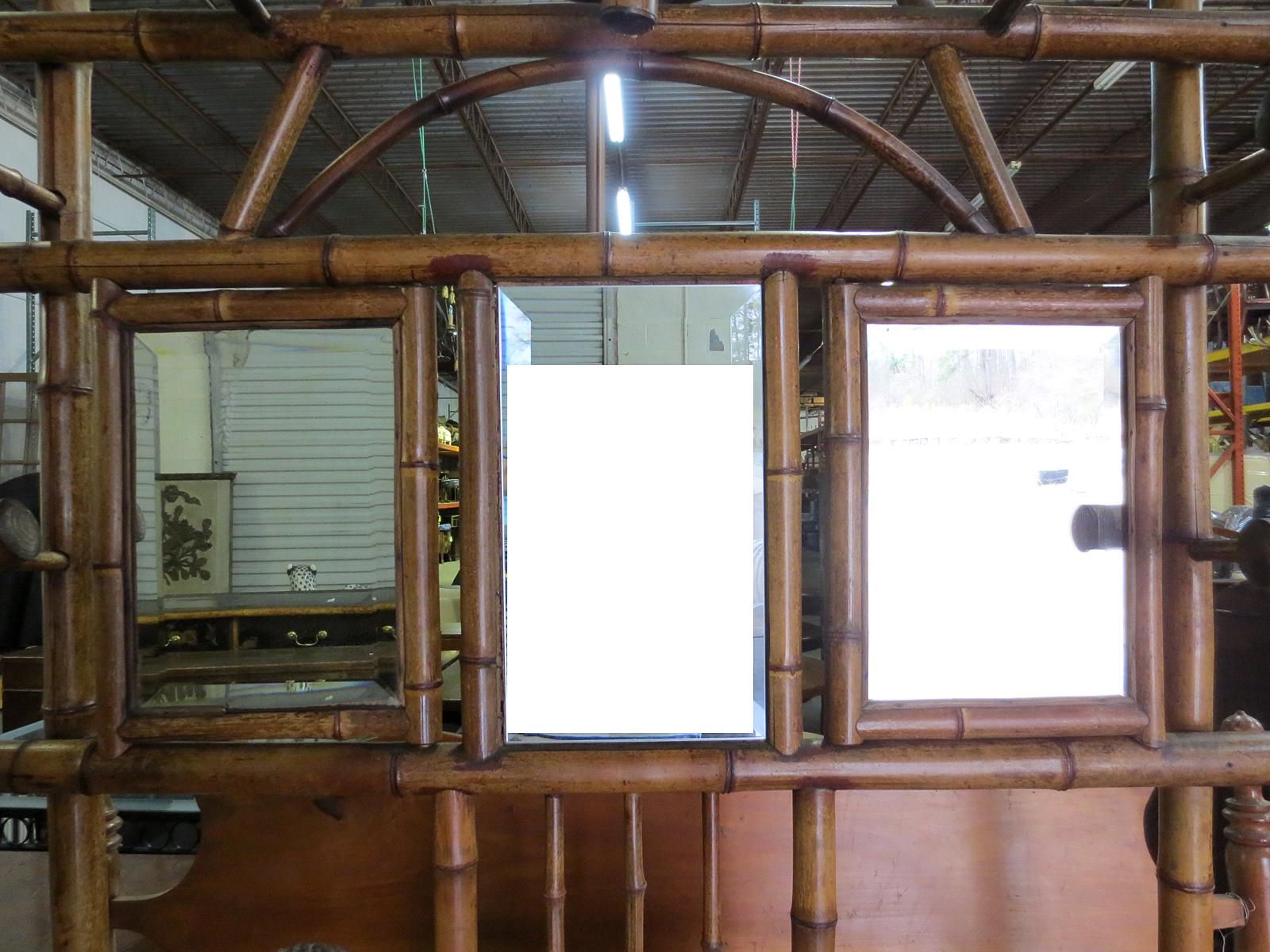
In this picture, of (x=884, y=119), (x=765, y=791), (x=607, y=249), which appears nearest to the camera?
(x=607, y=249)

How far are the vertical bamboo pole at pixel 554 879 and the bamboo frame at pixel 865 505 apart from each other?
18.9 inches

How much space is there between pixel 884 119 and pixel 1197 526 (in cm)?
540

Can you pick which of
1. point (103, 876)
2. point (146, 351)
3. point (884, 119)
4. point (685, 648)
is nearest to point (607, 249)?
point (685, 648)

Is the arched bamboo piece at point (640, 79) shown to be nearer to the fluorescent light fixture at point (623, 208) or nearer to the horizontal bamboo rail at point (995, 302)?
the horizontal bamboo rail at point (995, 302)

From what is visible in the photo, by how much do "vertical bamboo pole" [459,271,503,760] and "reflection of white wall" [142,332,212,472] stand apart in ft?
1.49

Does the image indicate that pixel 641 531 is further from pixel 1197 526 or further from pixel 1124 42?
pixel 1124 42

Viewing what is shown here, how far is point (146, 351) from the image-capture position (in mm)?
1188

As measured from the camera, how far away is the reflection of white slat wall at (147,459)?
119cm

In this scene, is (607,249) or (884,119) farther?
(884,119)

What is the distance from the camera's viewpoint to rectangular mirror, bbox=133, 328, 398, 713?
119cm

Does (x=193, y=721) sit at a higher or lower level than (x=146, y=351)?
lower

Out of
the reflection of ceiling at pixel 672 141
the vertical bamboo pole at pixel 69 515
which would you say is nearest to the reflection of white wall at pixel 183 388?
the vertical bamboo pole at pixel 69 515

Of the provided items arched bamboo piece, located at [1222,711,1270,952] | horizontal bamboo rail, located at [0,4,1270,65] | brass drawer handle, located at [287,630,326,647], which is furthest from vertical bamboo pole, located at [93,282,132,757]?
arched bamboo piece, located at [1222,711,1270,952]

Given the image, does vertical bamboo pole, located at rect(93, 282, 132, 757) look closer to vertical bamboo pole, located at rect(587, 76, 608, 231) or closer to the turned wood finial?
the turned wood finial
